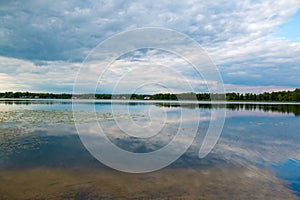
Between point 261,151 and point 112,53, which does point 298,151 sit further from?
point 112,53

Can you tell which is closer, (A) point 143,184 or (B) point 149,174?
(A) point 143,184

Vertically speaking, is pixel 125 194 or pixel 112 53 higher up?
pixel 112 53

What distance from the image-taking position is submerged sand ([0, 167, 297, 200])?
169 inches

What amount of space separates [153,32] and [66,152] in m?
6.43

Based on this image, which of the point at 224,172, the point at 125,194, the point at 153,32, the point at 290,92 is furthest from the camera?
the point at 290,92

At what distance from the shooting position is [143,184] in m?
4.88

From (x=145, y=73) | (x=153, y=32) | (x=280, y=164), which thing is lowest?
(x=280, y=164)

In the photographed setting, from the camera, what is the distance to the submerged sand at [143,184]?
4.30 meters

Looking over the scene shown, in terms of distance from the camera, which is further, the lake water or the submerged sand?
the lake water

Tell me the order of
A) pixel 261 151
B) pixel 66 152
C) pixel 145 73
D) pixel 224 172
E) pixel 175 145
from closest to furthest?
pixel 224 172
pixel 66 152
pixel 261 151
pixel 175 145
pixel 145 73

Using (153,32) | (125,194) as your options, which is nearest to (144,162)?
(125,194)

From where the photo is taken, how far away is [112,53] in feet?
28.5

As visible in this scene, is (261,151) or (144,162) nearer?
(144,162)

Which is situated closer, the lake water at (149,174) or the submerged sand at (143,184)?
the submerged sand at (143,184)
